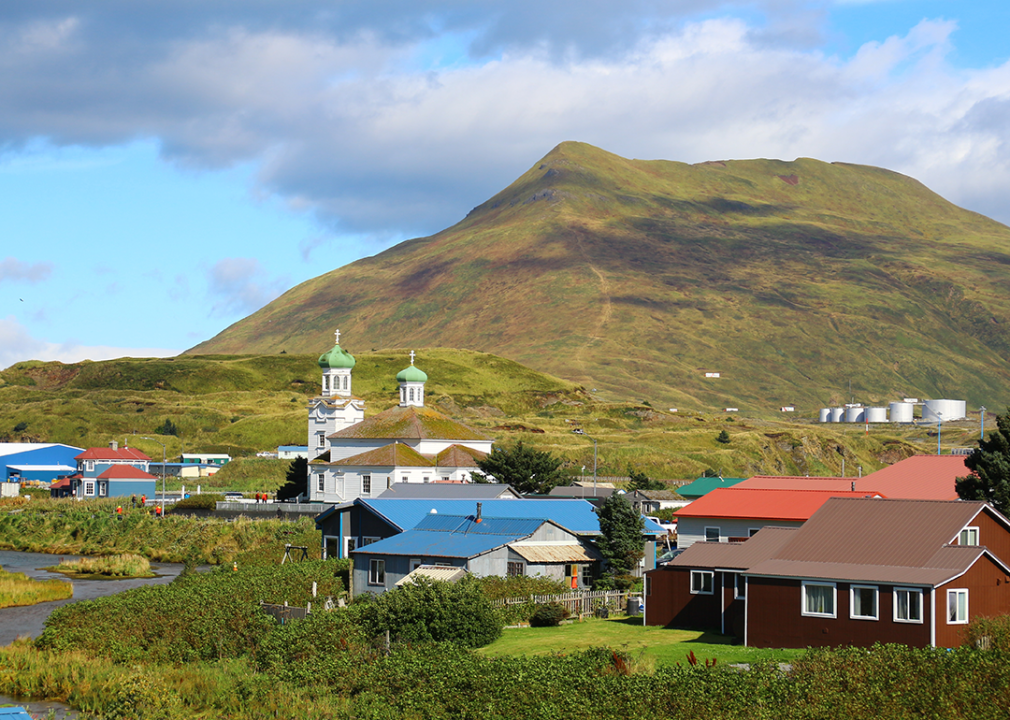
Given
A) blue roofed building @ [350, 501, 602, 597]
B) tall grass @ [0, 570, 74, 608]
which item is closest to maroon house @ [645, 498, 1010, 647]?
blue roofed building @ [350, 501, 602, 597]

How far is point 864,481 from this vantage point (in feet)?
184

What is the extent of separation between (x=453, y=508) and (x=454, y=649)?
21067 millimetres

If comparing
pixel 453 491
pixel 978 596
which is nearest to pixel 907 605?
pixel 978 596

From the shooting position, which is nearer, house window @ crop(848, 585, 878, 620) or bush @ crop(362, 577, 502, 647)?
house window @ crop(848, 585, 878, 620)

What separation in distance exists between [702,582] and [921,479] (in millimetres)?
25897

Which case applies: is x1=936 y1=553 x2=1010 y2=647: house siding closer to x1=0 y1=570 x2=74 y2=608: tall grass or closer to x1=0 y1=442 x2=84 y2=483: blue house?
x1=0 y1=570 x2=74 y2=608: tall grass

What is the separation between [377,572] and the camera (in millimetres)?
42469

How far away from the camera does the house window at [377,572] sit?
4216cm

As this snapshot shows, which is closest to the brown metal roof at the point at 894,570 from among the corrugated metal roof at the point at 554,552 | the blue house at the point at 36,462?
the corrugated metal roof at the point at 554,552

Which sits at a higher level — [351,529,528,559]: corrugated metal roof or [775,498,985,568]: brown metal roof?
[775,498,985,568]: brown metal roof

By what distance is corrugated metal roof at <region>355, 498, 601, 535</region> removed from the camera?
153 feet

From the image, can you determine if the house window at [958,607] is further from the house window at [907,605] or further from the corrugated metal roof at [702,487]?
the corrugated metal roof at [702,487]

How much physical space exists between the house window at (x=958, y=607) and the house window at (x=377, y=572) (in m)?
21.3

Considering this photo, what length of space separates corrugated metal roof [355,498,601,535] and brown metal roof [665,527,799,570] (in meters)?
10.5
